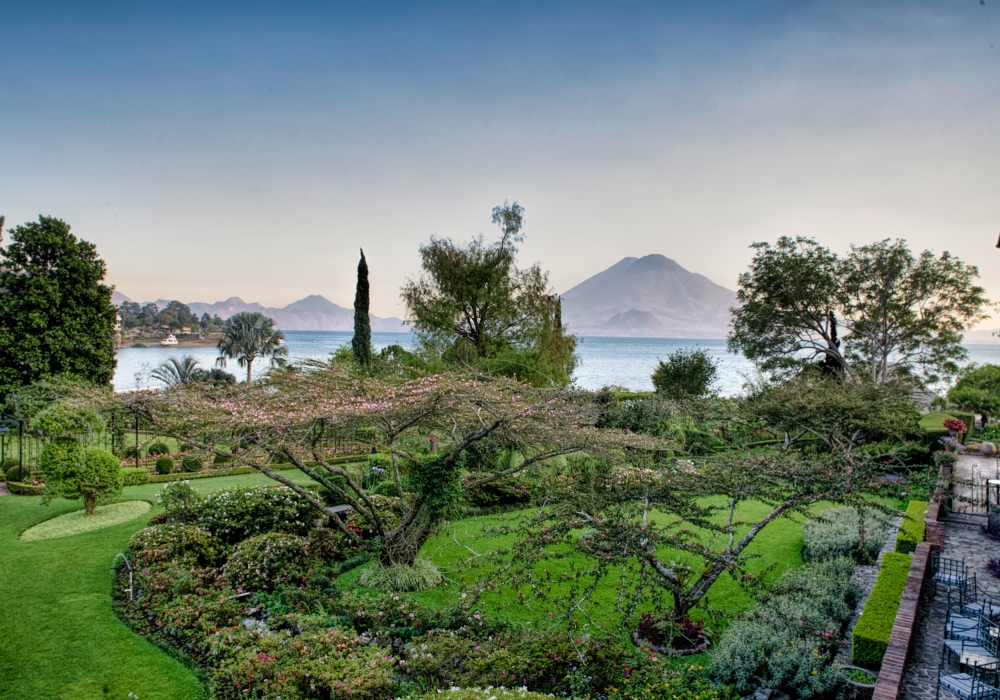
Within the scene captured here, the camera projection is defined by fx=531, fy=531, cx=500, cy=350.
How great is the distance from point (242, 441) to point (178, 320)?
10725cm

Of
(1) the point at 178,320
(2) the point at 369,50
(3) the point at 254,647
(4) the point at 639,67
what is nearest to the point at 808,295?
(4) the point at 639,67

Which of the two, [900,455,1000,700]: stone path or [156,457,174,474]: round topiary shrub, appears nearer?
[900,455,1000,700]: stone path

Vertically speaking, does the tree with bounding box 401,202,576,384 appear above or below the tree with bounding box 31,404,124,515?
above

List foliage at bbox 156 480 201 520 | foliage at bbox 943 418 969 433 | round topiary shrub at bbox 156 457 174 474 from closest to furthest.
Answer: foliage at bbox 156 480 201 520
round topiary shrub at bbox 156 457 174 474
foliage at bbox 943 418 969 433

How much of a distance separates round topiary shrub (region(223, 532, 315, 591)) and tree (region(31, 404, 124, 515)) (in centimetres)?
438

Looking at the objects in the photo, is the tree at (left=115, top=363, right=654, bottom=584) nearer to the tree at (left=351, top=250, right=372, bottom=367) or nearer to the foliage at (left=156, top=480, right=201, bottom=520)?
the foliage at (left=156, top=480, right=201, bottom=520)

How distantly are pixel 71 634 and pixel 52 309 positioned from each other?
57.2 feet

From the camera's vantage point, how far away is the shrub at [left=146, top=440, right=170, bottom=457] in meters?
18.5

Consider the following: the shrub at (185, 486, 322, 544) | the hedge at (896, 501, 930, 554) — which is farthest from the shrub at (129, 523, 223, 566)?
the hedge at (896, 501, 930, 554)

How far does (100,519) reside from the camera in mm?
11680

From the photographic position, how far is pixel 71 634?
720 cm

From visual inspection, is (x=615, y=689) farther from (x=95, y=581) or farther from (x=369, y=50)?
(x=369, y=50)

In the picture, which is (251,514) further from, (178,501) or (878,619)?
(878,619)

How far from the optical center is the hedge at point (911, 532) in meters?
10.2
